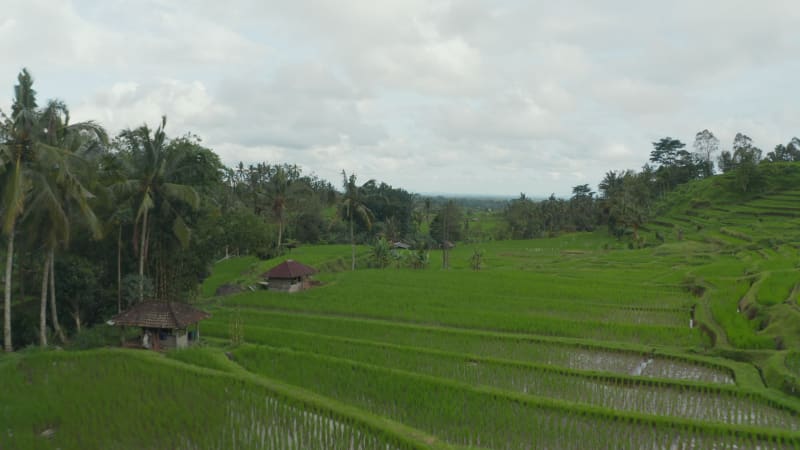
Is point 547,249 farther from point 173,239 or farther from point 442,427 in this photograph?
point 442,427

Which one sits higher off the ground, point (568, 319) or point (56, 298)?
point (56, 298)

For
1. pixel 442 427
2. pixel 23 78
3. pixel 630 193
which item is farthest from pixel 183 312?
pixel 630 193

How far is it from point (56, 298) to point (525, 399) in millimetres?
17636

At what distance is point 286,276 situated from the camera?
24.3 meters

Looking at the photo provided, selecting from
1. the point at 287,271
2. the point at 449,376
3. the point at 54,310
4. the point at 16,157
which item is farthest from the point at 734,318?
the point at 54,310

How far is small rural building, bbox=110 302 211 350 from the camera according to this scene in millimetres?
15195

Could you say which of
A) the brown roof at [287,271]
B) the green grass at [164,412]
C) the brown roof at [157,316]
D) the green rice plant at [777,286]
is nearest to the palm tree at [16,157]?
the brown roof at [157,316]

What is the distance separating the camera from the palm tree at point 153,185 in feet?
59.2

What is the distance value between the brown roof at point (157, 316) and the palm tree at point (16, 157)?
321cm

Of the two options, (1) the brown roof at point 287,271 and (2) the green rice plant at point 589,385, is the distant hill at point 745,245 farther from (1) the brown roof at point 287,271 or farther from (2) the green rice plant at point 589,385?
(1) the brown roof at point 287,271

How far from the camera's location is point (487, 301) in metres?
21.9

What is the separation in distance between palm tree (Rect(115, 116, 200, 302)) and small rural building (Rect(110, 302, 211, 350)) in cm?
271

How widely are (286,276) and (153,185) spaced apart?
806 centimetres

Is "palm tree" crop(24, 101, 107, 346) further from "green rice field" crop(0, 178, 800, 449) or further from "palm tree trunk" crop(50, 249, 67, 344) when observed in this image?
"green rice field" crop(0, 178, 800, 449)
